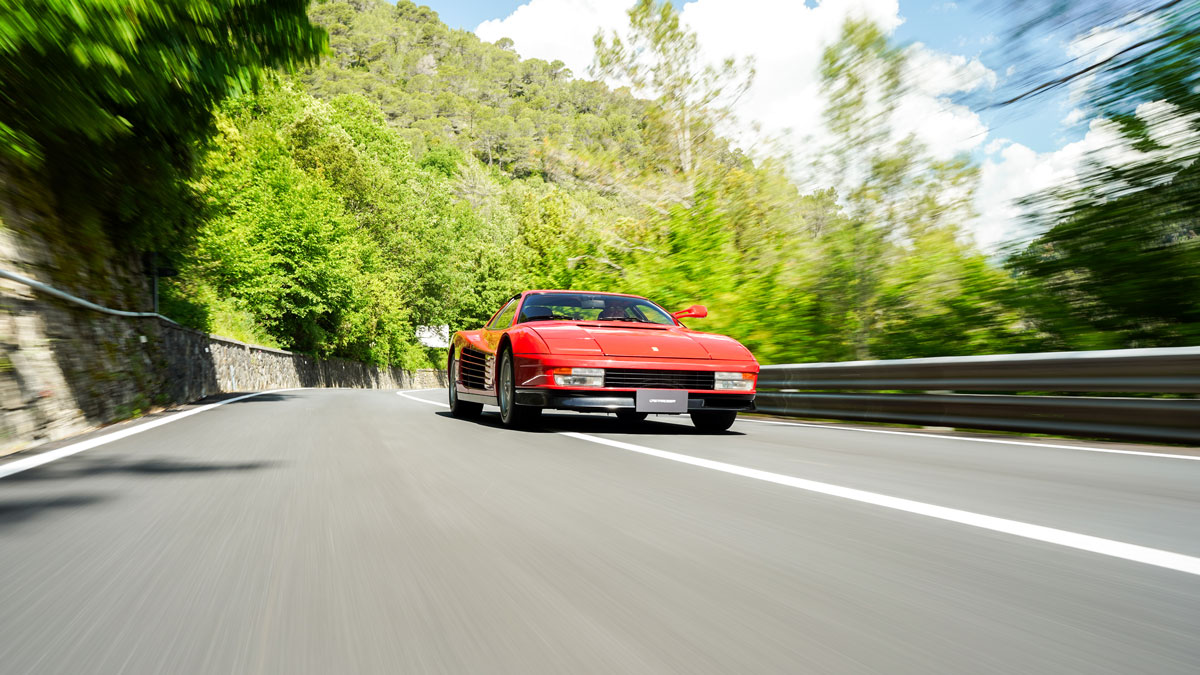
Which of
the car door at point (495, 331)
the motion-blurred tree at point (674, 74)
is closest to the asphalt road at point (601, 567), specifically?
the car door at point (495, 331)

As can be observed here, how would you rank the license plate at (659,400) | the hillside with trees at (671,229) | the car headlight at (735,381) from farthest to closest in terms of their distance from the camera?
the hillside with trees at (671,229) < the car headlight at (735,381) < the license plate at (659,400)

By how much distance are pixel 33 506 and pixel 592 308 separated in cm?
629

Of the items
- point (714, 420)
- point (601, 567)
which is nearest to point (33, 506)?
point (601, 567)

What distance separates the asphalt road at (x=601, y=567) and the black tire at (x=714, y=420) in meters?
2.95

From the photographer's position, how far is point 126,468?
5.74 metres

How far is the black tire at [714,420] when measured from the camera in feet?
29.2

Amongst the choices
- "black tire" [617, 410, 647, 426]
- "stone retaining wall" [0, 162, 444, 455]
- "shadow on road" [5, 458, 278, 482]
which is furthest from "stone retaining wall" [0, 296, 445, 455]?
"black tire" [617, 410, 647, 426]

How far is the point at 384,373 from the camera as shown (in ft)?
186

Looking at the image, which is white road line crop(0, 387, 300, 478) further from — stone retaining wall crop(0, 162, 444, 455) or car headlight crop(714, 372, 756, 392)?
car headlight crop(714, 372, 756, 392)

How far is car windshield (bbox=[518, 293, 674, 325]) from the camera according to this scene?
378 inches

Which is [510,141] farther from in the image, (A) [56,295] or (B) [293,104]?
(A) [56,295]

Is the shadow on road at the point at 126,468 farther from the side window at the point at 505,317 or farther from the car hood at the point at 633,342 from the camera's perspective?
the side window at the point at 505,317

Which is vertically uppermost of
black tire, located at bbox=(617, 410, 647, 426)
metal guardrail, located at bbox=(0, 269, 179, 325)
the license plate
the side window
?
metal guardrail, located at bbox=(0, 269, 179, 325)

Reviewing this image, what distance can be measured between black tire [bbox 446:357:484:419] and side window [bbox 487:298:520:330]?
1.08 metres
